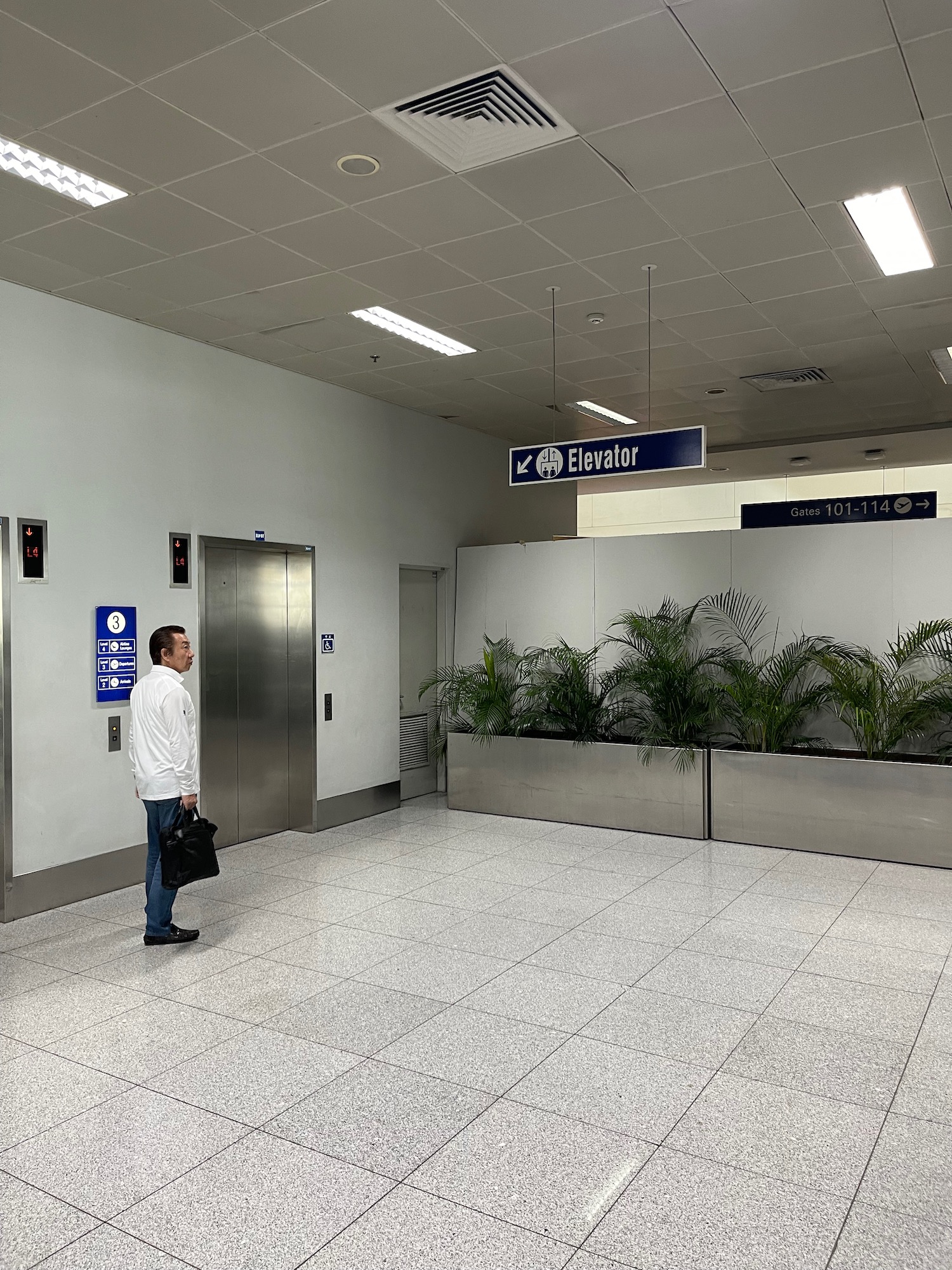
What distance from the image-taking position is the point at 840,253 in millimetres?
5352

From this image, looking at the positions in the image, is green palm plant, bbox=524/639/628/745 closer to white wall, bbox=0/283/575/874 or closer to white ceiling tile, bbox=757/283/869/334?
white wall, bbox=0/283/575/874

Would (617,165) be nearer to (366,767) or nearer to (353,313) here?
(353,313)

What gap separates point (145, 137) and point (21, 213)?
112 cm

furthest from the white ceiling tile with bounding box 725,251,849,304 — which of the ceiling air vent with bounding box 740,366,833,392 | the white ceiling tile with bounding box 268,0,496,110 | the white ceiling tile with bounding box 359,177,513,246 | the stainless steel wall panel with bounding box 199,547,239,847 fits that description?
the stainless steel wall panel with bounding box 199,547,239,847

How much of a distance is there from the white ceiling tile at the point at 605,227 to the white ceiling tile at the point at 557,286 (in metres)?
0.29

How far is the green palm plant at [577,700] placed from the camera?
844 centimetres

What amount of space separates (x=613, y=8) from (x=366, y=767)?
6.51 metres

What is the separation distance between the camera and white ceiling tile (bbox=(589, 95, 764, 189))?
3.92m

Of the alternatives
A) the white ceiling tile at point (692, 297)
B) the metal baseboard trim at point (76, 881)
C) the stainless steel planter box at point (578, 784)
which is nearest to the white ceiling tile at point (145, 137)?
the white ceiling tile at point (692, 297)

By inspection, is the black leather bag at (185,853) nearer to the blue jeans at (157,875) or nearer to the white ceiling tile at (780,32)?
the blue jeans at (157,875)

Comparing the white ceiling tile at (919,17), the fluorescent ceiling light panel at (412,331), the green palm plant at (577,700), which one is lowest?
the green palm plant at (577,700)

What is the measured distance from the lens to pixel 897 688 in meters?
7.41

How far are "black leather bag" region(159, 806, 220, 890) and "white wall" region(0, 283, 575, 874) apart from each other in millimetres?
1235

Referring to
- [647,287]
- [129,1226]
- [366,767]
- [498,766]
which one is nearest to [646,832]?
[498,766]
